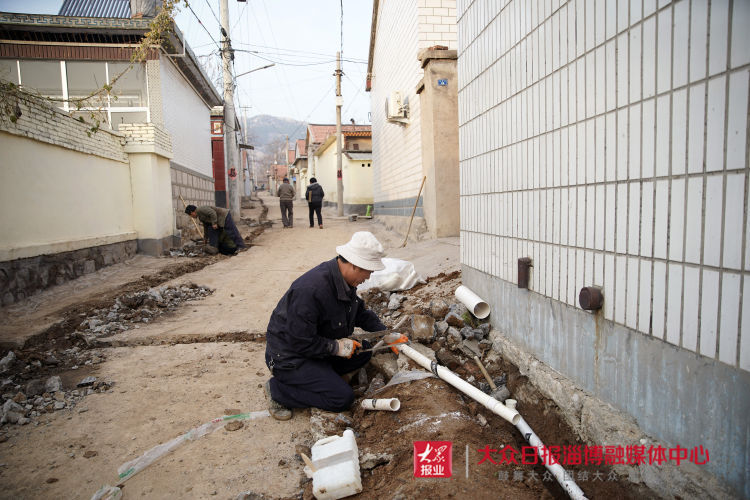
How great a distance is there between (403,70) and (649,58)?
397 inches

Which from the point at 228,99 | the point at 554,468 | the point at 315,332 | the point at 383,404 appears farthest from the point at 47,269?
the point at 228,99

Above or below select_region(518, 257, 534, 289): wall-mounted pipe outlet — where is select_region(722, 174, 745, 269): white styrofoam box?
above

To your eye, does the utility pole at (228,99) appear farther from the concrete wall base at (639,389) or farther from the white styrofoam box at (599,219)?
the white styrofoam box at (599,219)

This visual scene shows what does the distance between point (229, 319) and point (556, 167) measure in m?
4.39

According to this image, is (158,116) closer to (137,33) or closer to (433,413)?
(137,33)

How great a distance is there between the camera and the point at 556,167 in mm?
2664

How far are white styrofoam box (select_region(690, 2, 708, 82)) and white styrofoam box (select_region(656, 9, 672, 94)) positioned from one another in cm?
10

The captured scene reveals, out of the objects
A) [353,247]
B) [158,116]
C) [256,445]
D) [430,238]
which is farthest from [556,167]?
[158,116]

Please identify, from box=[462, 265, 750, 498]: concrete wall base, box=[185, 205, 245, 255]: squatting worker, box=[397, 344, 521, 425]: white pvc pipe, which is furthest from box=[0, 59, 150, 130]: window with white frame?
box=[462, 265, 750, 498]: concrete wall base

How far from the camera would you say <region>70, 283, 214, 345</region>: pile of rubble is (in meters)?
5.05

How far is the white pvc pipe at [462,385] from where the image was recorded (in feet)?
8.58

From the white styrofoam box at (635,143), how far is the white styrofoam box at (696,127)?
10.7 inches

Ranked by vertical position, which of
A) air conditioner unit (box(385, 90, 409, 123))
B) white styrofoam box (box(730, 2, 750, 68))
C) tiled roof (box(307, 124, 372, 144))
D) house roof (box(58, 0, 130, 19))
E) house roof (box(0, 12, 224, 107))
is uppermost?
tiled roof (box(307, 124, 372, 144))

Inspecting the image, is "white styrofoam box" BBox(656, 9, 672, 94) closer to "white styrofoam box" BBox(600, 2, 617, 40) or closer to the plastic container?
"white styrofoam box" BBox(600, 2, 617, 40)
